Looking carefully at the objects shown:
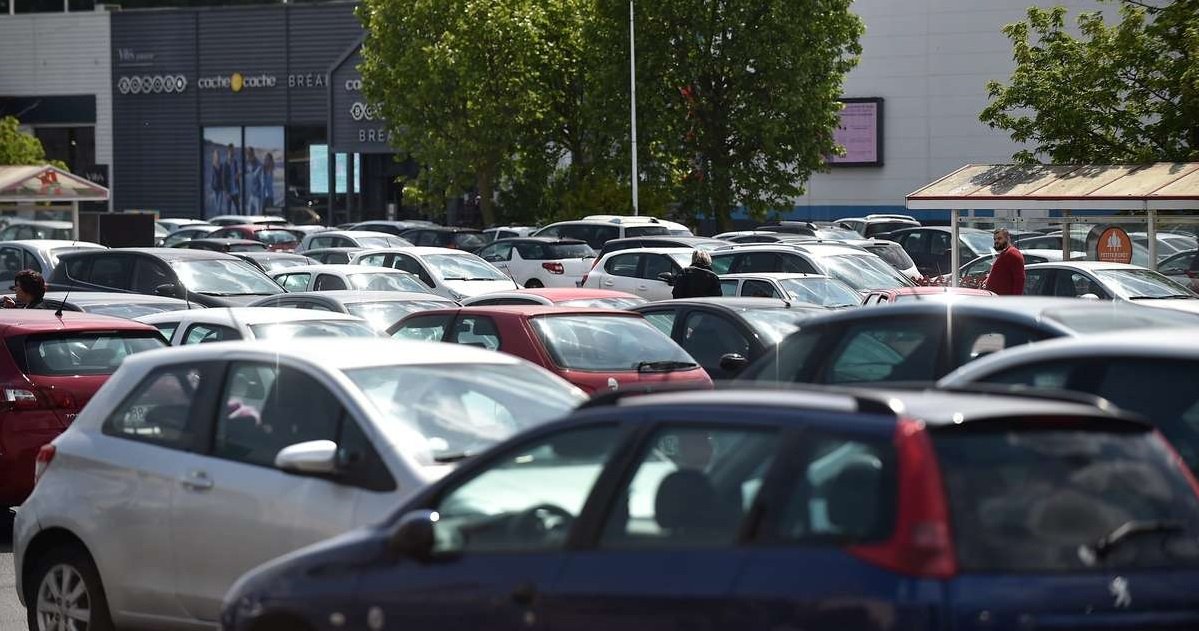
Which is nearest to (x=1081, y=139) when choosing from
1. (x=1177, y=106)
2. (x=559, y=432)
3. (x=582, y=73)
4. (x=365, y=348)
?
(x=1177, y=106)

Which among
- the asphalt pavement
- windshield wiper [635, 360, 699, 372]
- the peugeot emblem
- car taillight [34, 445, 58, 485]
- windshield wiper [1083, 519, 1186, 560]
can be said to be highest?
windshield wiper [1083, 519, 1186, 560]

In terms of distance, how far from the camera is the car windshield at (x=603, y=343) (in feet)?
40.3

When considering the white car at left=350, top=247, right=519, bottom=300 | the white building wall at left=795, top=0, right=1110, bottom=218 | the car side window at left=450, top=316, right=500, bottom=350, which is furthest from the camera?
the white building wall at left=795, top=0, right=1110, bottom=218

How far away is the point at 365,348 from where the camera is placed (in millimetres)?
7312

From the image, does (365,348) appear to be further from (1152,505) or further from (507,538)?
(1152,505)

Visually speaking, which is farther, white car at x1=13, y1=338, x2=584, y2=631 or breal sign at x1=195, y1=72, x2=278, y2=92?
breal sign at x1=195, y1=72, x2=278, y2=92

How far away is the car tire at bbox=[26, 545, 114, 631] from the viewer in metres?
7.39

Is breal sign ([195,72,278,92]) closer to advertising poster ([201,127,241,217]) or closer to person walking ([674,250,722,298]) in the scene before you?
advertising poster ([201,127,241,217])

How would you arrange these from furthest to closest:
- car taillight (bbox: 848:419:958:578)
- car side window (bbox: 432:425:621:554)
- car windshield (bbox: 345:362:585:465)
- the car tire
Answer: the car tire
car windshield (bbox: 345:362:585:465)
car side window (bbox: 432:425:621:554)
car taillight (bbox: 848:419:958:578)

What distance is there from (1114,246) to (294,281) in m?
11.2

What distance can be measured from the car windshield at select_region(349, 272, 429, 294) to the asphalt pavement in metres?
9.05

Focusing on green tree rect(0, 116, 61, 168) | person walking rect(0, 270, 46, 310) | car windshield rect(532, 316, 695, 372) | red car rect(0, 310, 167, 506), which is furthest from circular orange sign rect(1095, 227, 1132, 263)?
green tree rect(0, 116, 61, 168)

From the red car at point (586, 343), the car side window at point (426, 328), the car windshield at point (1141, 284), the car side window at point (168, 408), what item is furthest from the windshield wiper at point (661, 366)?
the car windshield at point (1141, 284)

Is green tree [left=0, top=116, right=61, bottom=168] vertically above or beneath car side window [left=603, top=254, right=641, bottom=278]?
above
